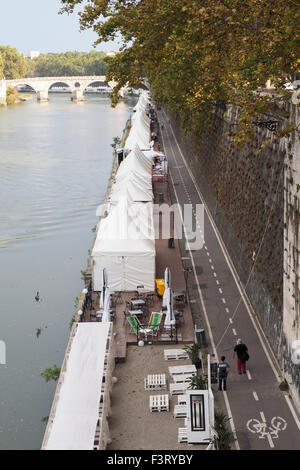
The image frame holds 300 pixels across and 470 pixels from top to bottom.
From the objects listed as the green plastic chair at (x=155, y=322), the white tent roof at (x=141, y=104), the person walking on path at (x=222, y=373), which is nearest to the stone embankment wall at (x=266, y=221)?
the person walking on path at (x=222, y=373)

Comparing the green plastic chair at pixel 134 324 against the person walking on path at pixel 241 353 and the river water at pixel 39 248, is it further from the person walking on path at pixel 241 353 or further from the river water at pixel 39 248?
the person walking on path at pixel 241 353

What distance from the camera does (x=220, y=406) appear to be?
1502 cm

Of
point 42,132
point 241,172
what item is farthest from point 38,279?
point 42,132

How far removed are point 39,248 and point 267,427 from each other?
23834mm

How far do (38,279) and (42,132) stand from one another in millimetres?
54607

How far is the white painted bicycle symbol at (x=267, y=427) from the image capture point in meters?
13.7

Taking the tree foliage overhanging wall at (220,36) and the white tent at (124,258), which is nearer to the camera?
the tree foliage overhanging wall at (220,36)

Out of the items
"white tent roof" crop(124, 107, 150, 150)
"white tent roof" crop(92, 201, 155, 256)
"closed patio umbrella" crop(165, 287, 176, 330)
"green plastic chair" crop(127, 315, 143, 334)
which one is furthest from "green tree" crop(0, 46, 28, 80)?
"closed patio umbrella" crop(165, 287, 176, 330)

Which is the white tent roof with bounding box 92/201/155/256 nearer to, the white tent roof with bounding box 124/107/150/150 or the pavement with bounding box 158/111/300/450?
the pavement with bounding box 158/111/300/450

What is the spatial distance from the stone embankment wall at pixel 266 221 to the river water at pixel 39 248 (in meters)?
7.34

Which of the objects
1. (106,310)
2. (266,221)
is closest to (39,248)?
(106,310)

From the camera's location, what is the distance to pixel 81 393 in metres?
14.1

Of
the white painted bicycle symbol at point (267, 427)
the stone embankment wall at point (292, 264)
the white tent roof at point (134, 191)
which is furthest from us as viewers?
the white tent roof at point (134, 191)

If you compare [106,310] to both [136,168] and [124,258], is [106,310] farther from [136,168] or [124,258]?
[136,168]
